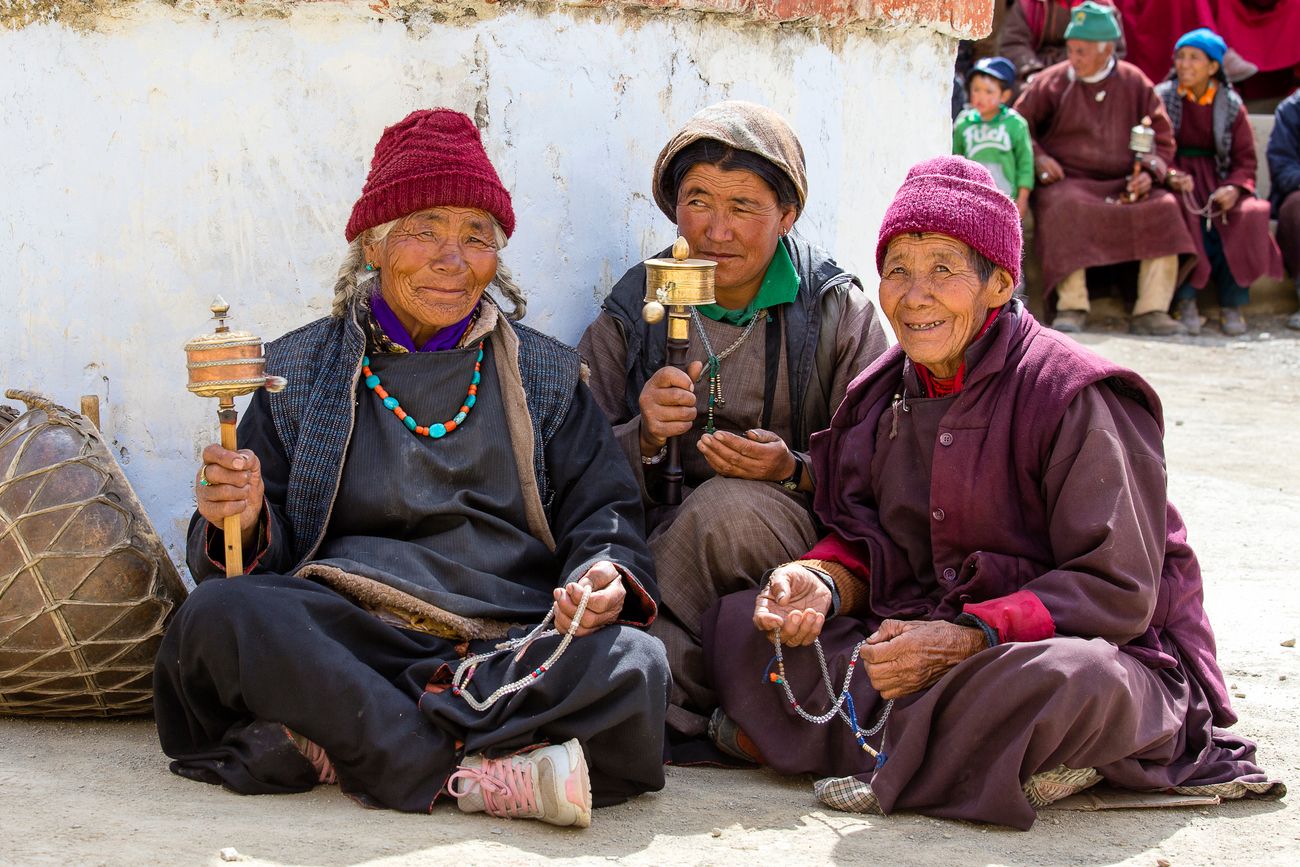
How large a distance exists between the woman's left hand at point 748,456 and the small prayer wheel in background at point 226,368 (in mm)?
1169

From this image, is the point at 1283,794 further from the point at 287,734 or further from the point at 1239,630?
the point at 287,734

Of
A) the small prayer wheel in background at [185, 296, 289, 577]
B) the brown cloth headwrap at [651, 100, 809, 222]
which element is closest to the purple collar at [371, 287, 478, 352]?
the small prayer wheel in background at [185, 296, 289, 577]

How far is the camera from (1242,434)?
793cm

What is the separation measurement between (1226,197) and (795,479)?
7.85 m

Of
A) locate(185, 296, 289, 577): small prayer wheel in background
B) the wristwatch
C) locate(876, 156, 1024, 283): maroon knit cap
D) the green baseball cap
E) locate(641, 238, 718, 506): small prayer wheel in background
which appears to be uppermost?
the green baseball cap

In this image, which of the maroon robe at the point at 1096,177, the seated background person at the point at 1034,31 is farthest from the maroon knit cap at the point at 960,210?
the seated background person at the point at 1034,31

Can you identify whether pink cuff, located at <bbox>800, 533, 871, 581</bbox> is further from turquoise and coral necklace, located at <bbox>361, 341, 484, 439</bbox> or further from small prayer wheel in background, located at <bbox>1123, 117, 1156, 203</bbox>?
small prayer wheel in background, located at <bbox>1123, 117, 1156, 203</bbox>

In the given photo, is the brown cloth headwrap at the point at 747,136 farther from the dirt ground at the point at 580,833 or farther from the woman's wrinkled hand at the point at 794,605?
the dirt ground at the point at 580,833

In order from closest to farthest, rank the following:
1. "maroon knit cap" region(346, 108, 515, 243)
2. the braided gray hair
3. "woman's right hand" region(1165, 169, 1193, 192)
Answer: "maroon knit cap" region(346, 108, 515, 243), the braided gray hair, "woman's right hand" region(1165, 169, 1193, 192)

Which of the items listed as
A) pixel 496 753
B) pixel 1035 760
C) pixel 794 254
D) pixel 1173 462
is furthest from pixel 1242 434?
pixel 496 753

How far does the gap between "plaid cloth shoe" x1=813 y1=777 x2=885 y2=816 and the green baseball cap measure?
855 centimetres

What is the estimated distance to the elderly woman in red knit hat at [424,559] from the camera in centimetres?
321

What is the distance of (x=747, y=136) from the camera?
4047mm

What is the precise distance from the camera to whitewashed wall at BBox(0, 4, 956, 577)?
158 inches
